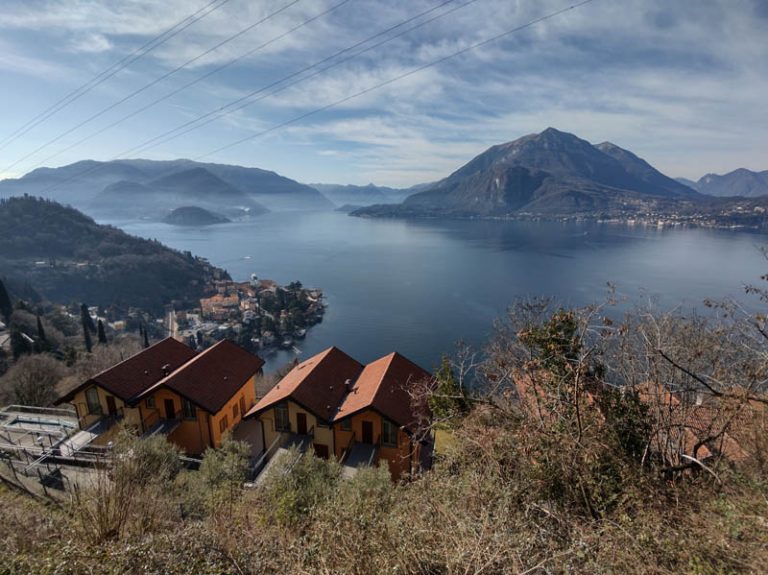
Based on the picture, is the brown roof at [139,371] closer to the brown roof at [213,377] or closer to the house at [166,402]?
the house at [166,402]

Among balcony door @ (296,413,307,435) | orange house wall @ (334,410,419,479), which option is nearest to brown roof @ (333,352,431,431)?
orange house wall @ (334,410,419,479)

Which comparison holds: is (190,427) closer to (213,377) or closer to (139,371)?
(213,377)

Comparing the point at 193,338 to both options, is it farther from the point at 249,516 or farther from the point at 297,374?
the point at 249,516

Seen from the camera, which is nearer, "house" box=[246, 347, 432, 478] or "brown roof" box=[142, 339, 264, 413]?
"house" box=[246, 347, 432, 478]

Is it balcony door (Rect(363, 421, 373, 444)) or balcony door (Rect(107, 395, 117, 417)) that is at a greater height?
balcony door (Rect(107, 395, 117, 417))

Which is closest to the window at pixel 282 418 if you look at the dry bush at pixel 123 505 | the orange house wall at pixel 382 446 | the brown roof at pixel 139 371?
the orange house wall at pixel 382 446

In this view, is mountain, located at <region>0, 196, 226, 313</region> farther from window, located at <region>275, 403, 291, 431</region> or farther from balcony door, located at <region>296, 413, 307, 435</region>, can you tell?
balcony door, located at <region>296, 413, 307, 435</region>

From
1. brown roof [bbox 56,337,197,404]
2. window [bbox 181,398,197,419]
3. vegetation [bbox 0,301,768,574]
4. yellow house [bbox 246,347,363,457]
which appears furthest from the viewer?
brown roof [bbox 56,337,197,404]

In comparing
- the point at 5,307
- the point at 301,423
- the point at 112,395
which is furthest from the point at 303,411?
the point at 5,307

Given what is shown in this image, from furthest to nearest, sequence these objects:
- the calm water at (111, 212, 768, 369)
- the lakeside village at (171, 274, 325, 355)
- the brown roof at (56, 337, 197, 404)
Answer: the lakeside village at (171, 274, 325, 355), the calm water at (111, 212, 768, 369), the brown roof at (56, 337, 197, 404)

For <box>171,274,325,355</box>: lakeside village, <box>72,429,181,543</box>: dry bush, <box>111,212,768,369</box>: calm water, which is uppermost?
<box>72,429,181,543</box>: dry bush
